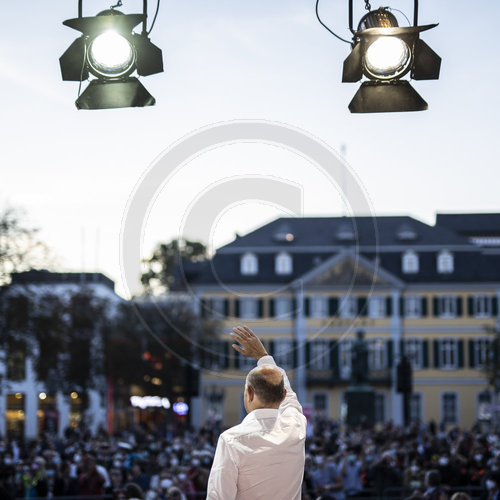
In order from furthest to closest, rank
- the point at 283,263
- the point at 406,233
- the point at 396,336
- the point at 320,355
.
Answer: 1. the point at 406,233
2. the point at 283,263
3. the point at 396,336
4. the point at 320,355

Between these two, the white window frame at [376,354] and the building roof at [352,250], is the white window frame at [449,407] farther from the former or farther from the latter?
the building roof at [352,250]

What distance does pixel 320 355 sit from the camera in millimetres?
65062

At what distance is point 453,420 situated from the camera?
66.2m

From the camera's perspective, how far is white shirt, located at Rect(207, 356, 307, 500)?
14.2ft

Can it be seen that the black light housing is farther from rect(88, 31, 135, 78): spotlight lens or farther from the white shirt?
the white shirt

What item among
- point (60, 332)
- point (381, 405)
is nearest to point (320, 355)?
point (381, 405)

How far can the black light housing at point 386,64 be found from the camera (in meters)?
6.13

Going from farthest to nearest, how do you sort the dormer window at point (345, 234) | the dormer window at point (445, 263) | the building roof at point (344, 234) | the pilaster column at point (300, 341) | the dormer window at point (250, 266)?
the dormer window at point (345, 234)
the building roof at point (344, 234)
the dormer window at point (250, 266)
the dormer window at point (445, 263)
the pilaster column at point (300, 341)

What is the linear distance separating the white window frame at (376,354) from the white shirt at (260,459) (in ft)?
201

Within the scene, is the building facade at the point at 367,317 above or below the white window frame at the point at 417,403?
above

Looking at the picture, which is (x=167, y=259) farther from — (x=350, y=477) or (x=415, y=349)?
(x=350, y=477)

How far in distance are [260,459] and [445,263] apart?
65.3m

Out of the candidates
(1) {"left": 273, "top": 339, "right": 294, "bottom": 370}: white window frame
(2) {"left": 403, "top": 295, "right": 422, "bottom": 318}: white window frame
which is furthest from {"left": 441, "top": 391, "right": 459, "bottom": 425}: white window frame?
(1) {"left": 273, "top": 339, "right": 294, "bottom": 370}: white window frame

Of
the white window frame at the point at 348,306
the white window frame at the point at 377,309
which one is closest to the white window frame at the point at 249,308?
the white window frame at the point at 348,306
